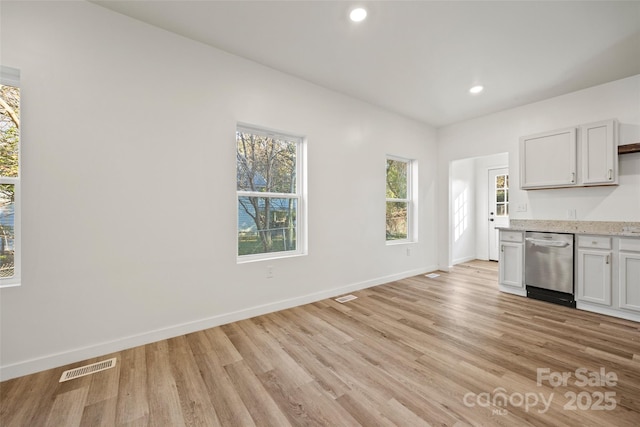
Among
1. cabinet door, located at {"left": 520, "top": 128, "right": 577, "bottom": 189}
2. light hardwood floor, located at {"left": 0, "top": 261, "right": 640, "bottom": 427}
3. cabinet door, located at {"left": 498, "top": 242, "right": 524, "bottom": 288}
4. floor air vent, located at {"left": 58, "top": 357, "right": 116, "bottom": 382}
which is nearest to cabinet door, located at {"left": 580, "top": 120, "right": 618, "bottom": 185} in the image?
cabinet door, located at {"left": 520, "top": 128, "right": 577, "bottom": 189}

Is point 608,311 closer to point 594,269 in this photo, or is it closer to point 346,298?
point 594,269

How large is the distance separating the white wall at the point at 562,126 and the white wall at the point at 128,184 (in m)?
3.10

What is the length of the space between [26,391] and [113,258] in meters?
0.95

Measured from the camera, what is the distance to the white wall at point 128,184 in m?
1.96

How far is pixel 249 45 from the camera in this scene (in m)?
2.69

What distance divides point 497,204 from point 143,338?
689cm

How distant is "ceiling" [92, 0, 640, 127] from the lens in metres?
2.19

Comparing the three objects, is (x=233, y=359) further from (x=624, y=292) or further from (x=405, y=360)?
(x=624, y=292)

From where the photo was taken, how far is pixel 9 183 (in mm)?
1948

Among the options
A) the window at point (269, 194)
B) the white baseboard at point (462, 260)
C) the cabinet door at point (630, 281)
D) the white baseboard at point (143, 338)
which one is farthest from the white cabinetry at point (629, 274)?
the window at point (269, 194)

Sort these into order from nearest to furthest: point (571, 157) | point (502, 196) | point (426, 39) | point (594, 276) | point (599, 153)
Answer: point (426, 39) → point (594, 276) → point (599, 153) → point (571, 157) → point (502, 196)

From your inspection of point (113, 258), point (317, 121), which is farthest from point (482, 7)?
point (113, 258)

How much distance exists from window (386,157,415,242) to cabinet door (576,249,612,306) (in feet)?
7.48

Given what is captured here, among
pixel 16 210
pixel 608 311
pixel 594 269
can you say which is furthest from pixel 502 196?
pixel 16 210
